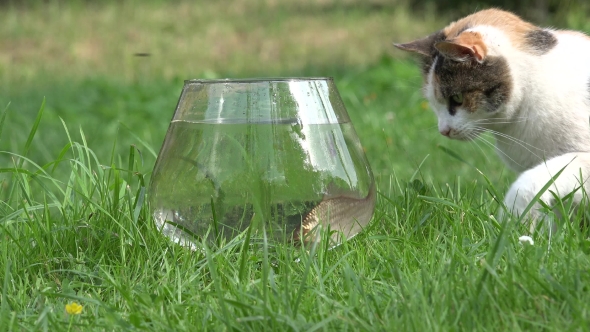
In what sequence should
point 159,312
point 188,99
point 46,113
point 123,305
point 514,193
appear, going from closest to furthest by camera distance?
point 159,312 → point 123,305 → point 188,99 → point 514,193 → point 46,113

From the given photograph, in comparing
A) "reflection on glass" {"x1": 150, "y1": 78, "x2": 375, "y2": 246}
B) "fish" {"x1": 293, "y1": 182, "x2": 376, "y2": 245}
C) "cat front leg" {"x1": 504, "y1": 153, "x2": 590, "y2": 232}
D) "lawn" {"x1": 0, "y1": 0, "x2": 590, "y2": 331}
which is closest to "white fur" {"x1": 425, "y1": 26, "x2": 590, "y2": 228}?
"cat front leg" {"x1": 504, "y1": 153, "x2": 590, "y2": 232}

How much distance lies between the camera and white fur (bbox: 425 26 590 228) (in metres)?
2.17

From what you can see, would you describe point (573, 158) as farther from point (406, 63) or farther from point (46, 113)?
point (46, 113)

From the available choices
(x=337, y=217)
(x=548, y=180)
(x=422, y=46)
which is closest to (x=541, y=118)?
(x=548, y=180)

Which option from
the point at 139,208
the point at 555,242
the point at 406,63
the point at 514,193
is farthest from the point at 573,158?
the point at 406,63

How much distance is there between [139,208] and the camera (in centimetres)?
198

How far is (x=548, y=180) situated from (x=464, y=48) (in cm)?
56

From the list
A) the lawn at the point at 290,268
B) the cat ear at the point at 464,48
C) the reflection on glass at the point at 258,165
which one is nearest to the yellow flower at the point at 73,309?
the lawn at the point at 290,268

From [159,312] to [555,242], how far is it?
3.11ft

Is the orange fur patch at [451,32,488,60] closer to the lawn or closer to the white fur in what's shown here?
the white fur

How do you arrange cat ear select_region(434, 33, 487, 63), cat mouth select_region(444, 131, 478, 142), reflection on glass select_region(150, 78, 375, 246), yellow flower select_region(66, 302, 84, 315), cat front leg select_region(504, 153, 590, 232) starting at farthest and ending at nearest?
1. cat mouth select_region(444, 131, 478, 142)
2. cat ear select_region(434, 33, 487, 63)
3. cat front leg select_region(504, 153, 590, 232)
4. reflection on glass select_region(150, 78, 375, 246)
5. yellow flower select_region(66, 302, 84, 315)

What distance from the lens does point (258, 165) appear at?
5.82ft

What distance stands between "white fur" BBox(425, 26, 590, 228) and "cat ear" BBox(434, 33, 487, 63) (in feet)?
0.22

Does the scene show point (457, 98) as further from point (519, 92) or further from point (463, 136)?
point (519, 92)
